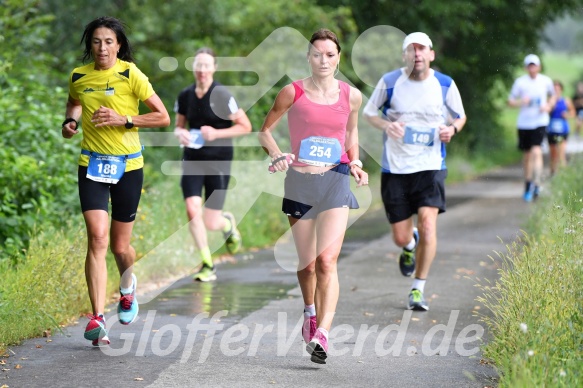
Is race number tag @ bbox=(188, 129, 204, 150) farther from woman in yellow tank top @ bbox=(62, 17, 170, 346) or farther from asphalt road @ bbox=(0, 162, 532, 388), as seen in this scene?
woman in yellow tank top @ bbox=(62, 17, 170, 346)

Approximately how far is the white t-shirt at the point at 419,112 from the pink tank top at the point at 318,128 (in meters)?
2.34

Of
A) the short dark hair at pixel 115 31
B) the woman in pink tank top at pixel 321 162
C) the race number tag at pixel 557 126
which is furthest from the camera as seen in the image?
the race number tag at pixel 557 126

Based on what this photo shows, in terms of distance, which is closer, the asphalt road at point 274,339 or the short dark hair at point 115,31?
the asphalt road at point 274,339

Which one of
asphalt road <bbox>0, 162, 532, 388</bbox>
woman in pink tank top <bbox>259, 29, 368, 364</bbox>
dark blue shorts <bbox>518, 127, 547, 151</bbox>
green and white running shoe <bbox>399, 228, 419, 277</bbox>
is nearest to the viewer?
asphalt road <bbox>0, 162, 532, 388</bbox>

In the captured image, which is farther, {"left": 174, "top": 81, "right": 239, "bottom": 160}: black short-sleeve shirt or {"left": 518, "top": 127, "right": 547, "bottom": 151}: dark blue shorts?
{"left": 518, "top": 127, "right": 547, "bottom": 151}: dark blue shorts

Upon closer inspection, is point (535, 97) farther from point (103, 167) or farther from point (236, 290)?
point (103, 167)

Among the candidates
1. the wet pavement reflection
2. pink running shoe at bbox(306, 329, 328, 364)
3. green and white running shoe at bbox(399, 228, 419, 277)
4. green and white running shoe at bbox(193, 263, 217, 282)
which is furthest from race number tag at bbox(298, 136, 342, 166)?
green and white running shoe at bbox(193, 263, 217, 282)

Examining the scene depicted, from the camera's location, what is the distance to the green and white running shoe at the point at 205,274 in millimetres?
10923

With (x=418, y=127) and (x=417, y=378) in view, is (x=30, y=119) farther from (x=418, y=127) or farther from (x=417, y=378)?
(x=417, y=378)

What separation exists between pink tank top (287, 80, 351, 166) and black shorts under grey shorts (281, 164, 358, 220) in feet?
0.30

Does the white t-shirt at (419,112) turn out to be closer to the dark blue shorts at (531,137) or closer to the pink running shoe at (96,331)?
the pink running shoe at (96,331)

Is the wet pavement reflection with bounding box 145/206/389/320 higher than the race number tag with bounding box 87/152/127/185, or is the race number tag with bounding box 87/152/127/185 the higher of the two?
the race number tag with bounding box 87/152/127/185

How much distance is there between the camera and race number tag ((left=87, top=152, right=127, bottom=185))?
25.0ft

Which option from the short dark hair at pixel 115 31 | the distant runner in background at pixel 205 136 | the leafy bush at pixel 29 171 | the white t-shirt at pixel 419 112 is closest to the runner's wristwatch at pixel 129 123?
the short dark hair at pixel 115 31
